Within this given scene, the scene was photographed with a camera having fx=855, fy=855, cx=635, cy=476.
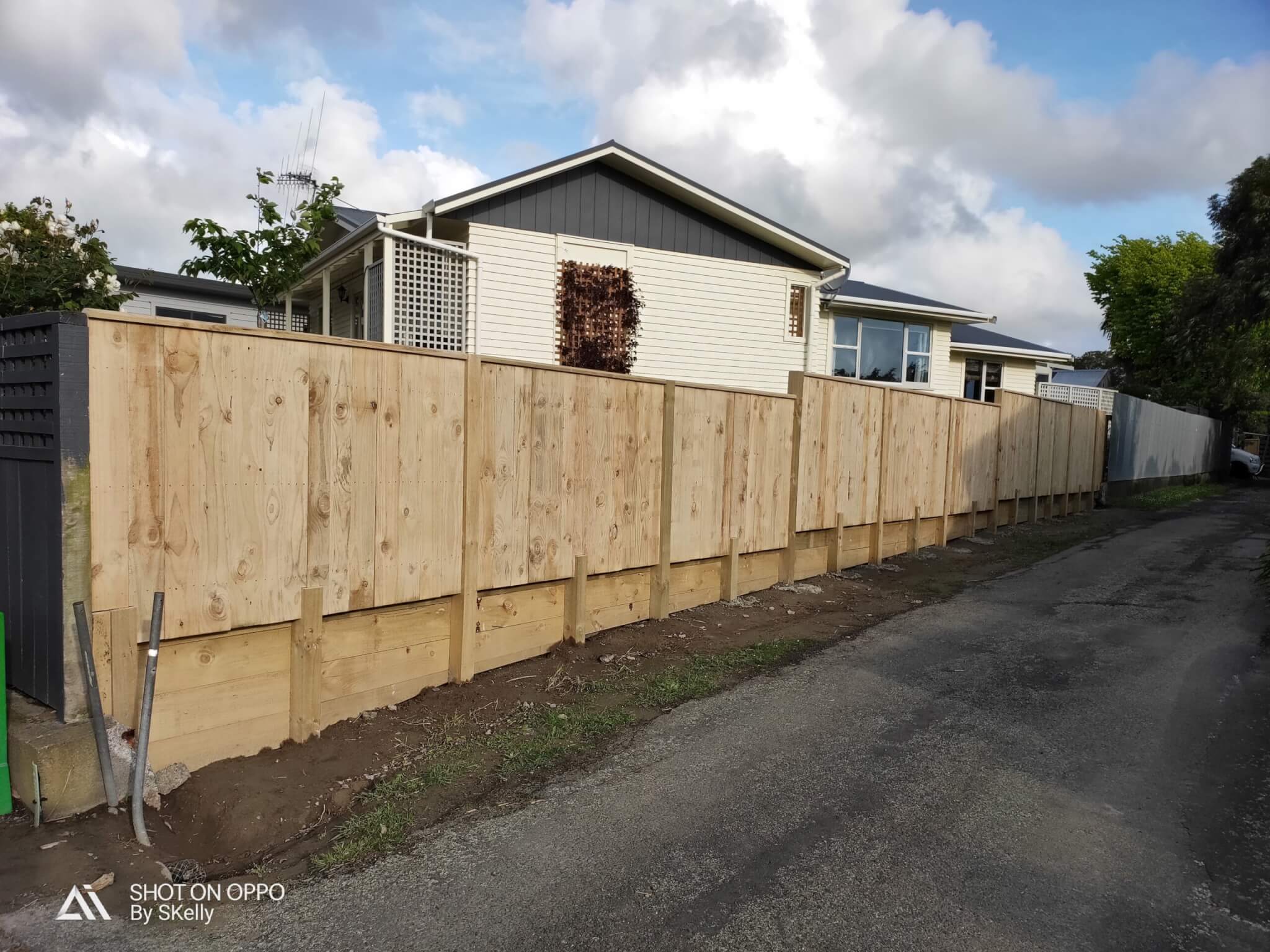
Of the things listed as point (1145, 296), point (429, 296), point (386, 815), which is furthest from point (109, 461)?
point (1145, 296)

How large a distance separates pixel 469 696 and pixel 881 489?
616 cm

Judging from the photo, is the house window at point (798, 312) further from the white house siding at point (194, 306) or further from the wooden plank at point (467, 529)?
the wooden plank at point (467, 529)

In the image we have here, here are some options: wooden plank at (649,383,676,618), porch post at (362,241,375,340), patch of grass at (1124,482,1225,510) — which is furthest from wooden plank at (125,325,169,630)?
patch of grass at (1124,482,1225,510)

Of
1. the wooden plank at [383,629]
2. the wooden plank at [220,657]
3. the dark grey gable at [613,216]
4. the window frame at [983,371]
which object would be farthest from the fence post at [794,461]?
the window frame at [983,371]

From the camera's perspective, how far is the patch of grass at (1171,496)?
19.3 m

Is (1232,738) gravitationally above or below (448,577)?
below

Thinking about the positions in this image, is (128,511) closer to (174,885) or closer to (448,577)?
(174,885)

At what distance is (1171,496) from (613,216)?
16.3 meters

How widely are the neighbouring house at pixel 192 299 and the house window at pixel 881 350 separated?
1371 centimetres

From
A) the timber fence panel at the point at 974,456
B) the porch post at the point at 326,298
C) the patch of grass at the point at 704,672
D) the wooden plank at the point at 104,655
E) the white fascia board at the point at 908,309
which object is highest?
the white fascia board at the point at 908,309

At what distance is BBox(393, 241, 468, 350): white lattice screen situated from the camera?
12336 mm

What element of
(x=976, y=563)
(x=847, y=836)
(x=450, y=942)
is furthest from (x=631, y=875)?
(x=976, y=563)

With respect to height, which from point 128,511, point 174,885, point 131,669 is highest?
point 128,511

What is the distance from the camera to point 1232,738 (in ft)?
15.9
